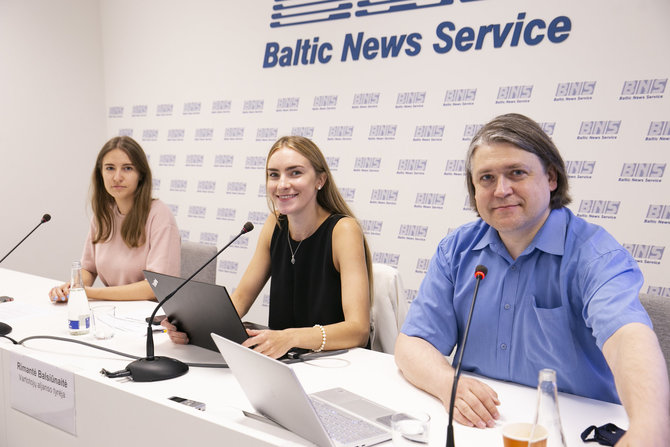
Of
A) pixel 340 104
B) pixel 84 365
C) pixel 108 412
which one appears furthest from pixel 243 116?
pixel 108 412

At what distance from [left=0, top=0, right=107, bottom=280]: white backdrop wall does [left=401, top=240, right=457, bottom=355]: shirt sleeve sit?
4122 mm

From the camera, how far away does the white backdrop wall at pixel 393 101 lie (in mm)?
3154

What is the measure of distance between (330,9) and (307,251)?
7.86 ft

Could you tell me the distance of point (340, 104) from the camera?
4.18 m

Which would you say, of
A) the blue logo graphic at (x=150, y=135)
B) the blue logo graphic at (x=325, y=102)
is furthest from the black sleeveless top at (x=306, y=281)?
the blue logo graphic at (x=150, y=135)

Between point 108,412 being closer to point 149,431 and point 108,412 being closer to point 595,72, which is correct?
point 149,431

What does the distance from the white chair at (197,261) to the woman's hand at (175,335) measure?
1.12 meters

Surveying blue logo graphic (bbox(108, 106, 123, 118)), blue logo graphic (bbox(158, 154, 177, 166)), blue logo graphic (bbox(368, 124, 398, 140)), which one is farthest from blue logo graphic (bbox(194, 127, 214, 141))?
blue logo graphic (bbox(368, 124, 398, 140))

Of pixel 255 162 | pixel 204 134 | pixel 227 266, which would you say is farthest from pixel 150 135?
pixel 227 266

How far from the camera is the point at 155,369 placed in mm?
1647

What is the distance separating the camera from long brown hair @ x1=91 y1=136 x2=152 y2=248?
2.92 meters

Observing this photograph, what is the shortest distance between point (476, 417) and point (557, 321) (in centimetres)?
40

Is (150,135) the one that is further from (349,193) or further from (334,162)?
(349,193)

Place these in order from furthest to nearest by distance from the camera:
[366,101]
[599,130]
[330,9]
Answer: [330,9]
[366,101]
[599,130]
